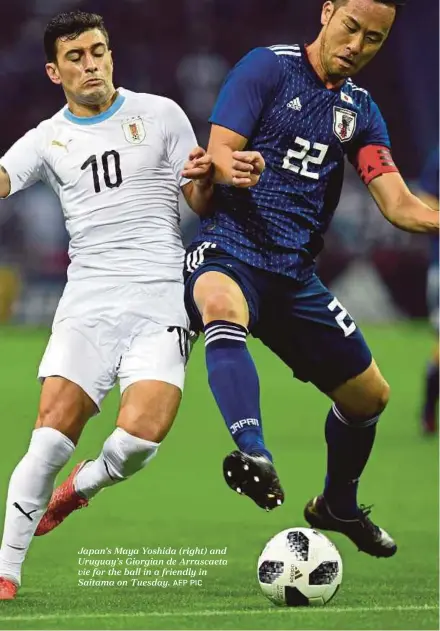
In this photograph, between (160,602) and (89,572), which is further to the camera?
(89,572)

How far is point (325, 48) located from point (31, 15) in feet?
44.6

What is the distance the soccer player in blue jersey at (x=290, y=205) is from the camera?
17.0 feet

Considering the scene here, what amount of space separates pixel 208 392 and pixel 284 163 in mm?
8711

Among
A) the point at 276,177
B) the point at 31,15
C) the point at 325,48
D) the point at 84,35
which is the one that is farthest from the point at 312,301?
the point at 31,15

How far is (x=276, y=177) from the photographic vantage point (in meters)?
5.59

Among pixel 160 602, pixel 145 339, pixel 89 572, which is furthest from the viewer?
pixel 89 572

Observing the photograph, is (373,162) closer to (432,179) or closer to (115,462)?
(115,462)

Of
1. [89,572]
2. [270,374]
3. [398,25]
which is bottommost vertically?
[270,374]

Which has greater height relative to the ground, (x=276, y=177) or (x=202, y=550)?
(x=276, y=177)

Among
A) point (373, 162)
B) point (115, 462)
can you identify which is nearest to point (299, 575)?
point (115, 462)

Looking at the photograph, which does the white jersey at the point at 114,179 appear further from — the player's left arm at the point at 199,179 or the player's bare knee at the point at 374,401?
the player's bare knee at the point at 374,401

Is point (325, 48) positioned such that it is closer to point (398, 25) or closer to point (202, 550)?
point (202, 550)

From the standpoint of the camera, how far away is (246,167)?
5.02 metres

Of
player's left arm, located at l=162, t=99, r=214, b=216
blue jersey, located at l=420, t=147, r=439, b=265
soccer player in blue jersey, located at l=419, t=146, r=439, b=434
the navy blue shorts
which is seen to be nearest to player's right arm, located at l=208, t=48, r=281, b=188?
player's left arm, located at l=162, t=99, r=214, b=216
